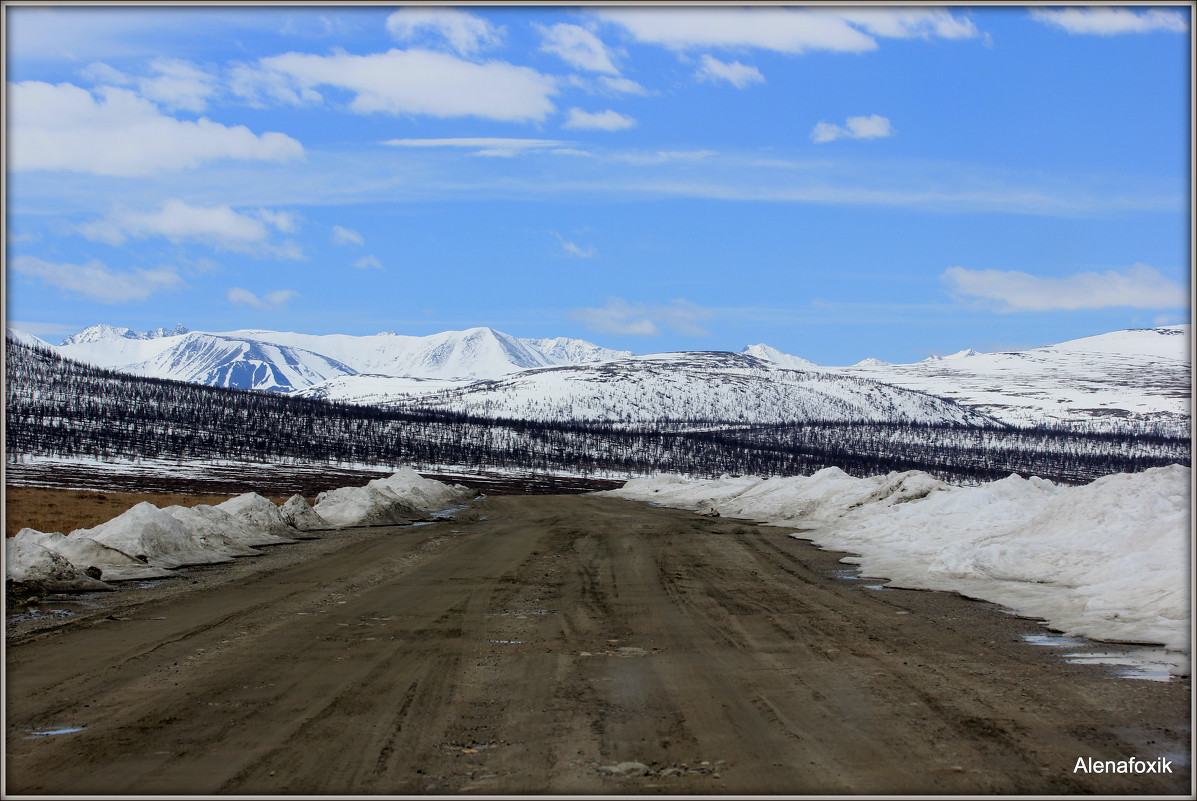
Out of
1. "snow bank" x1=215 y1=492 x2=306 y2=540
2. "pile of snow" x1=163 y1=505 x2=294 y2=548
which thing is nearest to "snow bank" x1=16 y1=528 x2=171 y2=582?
"pile of snow" x1=163 y1=505 x2=294 y2=548

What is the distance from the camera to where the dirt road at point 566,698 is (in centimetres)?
655

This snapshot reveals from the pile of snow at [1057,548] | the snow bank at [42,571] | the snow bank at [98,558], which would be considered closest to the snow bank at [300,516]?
the snow bank at [98,558]

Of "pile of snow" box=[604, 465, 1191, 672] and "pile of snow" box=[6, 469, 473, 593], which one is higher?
"pile of snow" box=[604, 465, 1191, 672]

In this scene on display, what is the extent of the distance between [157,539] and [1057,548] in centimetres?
2119

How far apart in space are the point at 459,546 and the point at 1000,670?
19.9 metres

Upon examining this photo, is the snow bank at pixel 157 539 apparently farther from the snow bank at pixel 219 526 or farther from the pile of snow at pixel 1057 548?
the pile of snow at pixel 1057 548

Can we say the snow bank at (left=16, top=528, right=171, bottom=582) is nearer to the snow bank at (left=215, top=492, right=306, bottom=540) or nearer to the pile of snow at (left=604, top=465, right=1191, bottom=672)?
the snow bank at (left=215, top=492, right=306, bottom=540)

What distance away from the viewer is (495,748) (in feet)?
23.6

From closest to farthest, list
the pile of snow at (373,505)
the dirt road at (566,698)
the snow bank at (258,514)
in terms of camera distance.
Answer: the dirt road at (566,698), the snow bank at (258,514), the pile of snow at (373,505)

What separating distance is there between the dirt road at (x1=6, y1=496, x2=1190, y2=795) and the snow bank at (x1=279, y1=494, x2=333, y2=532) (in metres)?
16.3

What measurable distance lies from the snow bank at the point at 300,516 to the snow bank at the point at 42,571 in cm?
1497

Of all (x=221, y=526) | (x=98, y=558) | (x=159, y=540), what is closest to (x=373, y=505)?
(x=221, y=526)

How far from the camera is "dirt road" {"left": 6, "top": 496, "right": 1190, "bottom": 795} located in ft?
Result: 21.5

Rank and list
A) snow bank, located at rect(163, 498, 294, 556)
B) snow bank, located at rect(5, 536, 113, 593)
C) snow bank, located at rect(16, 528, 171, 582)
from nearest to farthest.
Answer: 1. snow bank, located at rect(5, 536, 113, 593)
2. snow bank, located at rect(16, 528, 171, 582)
3. snow bank, located at rect(163, 498, 294, 556)
